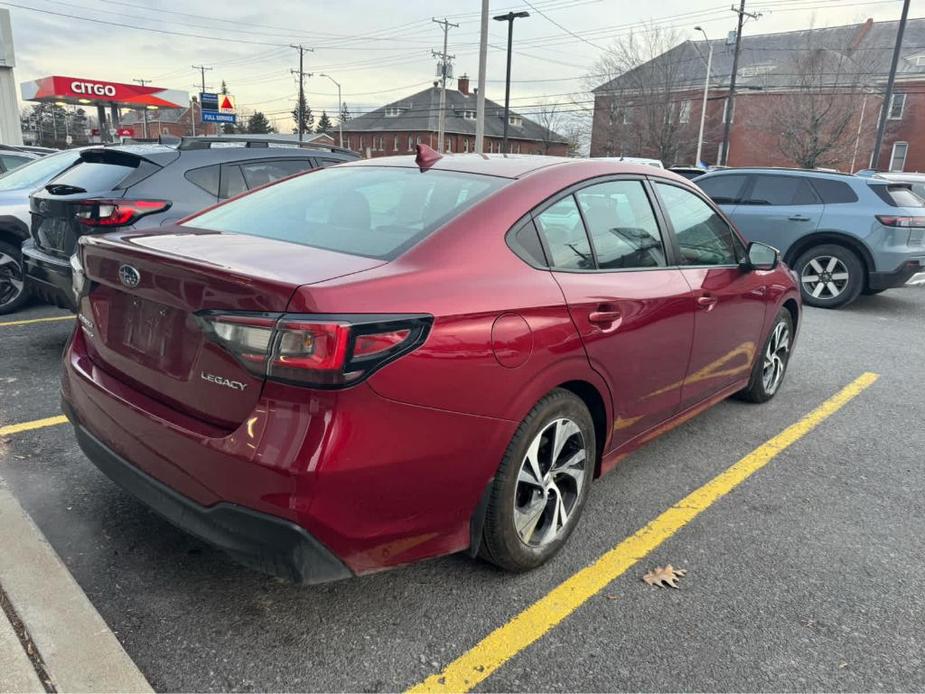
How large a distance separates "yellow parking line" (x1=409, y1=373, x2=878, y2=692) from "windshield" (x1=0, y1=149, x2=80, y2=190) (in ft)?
20.4

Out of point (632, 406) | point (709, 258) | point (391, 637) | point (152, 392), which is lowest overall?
point (391, 637)

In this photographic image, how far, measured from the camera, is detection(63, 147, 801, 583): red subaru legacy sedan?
1.94 meters

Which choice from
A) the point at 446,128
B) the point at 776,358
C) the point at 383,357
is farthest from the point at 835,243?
the point at 446,128

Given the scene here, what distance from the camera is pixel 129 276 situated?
232 cm

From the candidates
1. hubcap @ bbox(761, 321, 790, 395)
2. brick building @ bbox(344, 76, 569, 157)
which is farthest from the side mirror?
brick building @ bbox(344, 76, 569, 157)

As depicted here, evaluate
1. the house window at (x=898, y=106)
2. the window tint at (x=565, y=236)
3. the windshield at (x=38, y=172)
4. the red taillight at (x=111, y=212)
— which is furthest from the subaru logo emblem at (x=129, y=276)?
the house window at (x=898, y=106)

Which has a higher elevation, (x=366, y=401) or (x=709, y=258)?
(x=709, y=258)

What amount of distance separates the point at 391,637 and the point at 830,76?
43.2 m

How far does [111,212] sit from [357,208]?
293cm

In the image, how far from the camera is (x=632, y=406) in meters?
3.12

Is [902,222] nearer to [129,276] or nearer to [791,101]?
[129,276]

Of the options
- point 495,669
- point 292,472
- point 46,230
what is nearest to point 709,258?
point 495,669

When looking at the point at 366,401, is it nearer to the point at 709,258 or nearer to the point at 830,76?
the point at 709,258

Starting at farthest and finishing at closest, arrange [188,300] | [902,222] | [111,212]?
[902,222] < [111,212] < [188,300]
